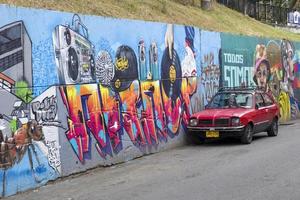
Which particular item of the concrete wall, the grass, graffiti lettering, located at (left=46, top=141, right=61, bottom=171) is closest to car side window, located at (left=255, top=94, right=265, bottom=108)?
the concrete wall

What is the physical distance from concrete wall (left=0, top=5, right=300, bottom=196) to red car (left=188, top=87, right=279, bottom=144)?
71 cm

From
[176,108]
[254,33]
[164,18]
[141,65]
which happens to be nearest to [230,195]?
[141,65]

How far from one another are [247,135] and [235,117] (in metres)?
0.66

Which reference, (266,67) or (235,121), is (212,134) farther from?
(266,67)

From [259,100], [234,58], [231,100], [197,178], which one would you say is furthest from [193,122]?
[197,178]

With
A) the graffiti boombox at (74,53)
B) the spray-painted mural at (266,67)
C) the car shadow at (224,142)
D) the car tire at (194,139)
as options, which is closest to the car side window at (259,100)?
the car shadow at (224,142)

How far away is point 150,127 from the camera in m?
14.8

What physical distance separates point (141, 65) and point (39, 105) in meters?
4.36

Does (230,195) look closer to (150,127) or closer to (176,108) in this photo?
(150,127)

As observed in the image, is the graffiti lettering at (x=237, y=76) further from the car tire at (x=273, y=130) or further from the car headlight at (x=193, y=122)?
the car headlight at (x=193, y=122)

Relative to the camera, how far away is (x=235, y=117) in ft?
50.4

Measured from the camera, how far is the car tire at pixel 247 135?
15.5m

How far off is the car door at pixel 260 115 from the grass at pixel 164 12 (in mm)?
6364

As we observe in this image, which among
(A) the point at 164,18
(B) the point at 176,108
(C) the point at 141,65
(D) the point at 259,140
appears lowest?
(D) the point at 259,140
